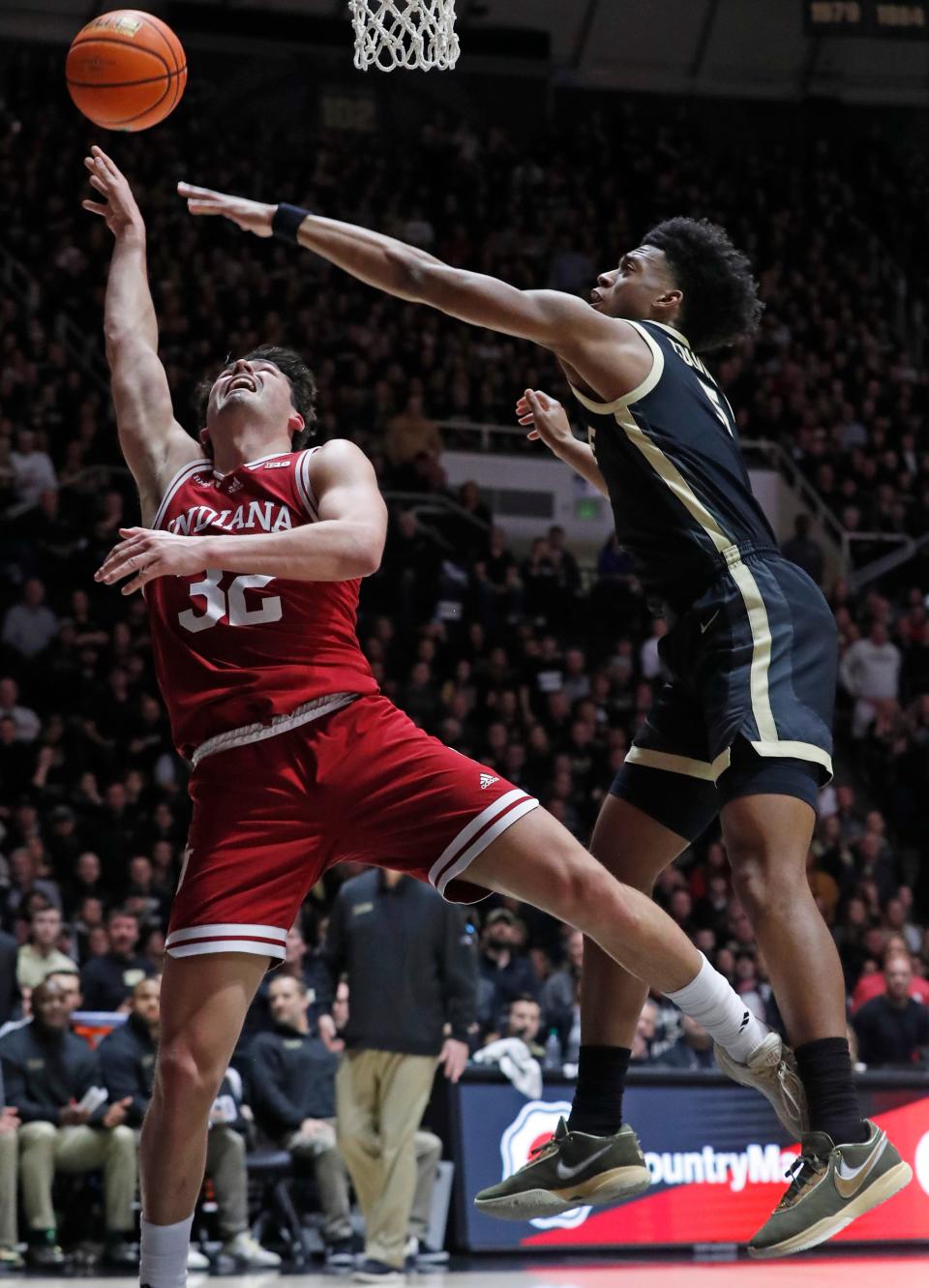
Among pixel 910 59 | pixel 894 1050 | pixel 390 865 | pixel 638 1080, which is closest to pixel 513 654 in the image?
pixel 894 1050

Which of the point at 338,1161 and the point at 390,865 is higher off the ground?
the point at 390,865

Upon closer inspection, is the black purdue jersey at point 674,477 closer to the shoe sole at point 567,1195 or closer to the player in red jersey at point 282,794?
the player in red jersey at point 282,794

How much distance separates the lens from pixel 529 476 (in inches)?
838

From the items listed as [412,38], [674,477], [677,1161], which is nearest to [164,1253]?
[674,477]

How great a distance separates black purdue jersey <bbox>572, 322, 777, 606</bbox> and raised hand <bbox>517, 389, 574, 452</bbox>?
2.93 feet

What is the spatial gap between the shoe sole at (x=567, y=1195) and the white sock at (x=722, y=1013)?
46 cm

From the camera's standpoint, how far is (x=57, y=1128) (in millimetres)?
10383

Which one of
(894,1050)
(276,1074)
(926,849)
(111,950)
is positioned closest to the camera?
(276,1074)

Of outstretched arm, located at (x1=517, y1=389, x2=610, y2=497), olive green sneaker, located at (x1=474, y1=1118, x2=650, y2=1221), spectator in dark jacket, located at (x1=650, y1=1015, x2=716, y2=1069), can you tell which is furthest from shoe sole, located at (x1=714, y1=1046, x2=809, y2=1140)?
spectator in dark jacket, located at (x1=650, y1=1015, x2=716, y2=1069)

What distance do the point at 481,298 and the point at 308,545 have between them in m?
0.80

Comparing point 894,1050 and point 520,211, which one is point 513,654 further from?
point 520,211

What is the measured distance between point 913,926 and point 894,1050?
332cm

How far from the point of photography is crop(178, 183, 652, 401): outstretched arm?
4.80 metres

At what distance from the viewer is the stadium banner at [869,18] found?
66.7 feet
